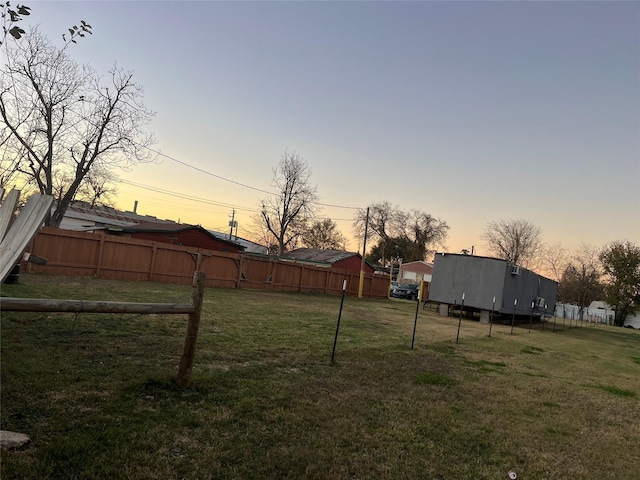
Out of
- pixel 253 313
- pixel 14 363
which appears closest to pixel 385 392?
pixel 14 363

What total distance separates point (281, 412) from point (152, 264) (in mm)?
16371

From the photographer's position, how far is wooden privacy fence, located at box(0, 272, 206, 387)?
10.1 feet

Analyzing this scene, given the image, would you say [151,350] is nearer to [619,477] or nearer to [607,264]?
[619,477]

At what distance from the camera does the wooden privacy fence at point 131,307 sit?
3064mm

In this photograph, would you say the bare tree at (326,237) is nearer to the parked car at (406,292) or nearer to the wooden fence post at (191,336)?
the parked car at (406,292)

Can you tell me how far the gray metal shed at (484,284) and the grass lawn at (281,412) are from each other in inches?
465

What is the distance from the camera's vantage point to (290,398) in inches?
187

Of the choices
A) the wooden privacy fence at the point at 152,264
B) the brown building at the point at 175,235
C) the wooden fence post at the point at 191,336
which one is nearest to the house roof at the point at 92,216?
the brown building at the point at 175,235

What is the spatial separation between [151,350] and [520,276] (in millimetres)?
19780

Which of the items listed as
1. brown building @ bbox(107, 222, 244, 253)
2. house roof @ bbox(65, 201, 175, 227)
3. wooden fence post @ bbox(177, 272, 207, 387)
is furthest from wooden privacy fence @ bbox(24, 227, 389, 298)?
house roof @ bbox(65, 201, 175, 227)

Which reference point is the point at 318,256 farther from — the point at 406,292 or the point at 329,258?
the point at 406,292

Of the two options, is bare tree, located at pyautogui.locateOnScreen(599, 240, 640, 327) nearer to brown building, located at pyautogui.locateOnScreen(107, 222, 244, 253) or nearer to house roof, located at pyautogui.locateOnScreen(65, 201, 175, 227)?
brown building, located at pyautogui.locateOnScreen(107, 222, 244, 253)

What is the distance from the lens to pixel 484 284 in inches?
802

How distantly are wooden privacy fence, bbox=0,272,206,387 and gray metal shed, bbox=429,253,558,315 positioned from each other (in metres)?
17.7
